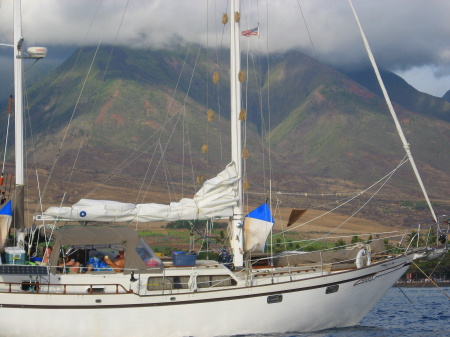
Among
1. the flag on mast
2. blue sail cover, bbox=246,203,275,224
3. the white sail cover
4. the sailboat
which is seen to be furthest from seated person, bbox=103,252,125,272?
the flag on mast

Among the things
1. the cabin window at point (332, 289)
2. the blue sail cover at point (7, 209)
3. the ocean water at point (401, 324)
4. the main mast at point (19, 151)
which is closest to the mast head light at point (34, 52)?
the main mast at point (19, 151)

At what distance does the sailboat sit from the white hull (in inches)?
1.3

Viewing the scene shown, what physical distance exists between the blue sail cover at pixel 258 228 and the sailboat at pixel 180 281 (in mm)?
37

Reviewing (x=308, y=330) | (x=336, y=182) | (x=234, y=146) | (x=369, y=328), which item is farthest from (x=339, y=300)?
(x=336, y=182)

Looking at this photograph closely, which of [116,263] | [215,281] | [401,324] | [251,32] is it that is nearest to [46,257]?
[116,263]

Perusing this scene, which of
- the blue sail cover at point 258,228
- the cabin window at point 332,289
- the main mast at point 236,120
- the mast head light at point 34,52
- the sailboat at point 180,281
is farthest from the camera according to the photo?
the mast head light at point 34,52

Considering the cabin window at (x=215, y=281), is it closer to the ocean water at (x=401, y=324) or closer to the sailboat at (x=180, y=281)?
the sailboat at (x=180, y=281)

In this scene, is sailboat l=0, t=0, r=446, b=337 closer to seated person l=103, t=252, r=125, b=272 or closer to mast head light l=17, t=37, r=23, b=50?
seated person l=103, t=252, r=125, b=272

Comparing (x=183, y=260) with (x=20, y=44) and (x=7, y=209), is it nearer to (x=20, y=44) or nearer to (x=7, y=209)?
(x=7, y=209)

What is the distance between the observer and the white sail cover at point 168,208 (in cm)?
2845

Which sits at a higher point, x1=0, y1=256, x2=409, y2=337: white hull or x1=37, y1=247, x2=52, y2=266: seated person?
x1=37, y1=247, x2=52, y2=266: seated person

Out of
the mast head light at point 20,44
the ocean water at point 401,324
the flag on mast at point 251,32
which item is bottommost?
the ocean water at point 401,324

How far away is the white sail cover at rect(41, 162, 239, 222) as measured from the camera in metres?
28.5

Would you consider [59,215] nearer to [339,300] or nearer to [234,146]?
[234,146]
